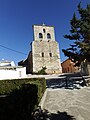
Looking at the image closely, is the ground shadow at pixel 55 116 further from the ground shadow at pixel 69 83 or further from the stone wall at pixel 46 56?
the stone wall at pixel 46 56

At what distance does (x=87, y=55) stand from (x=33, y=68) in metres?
26.2

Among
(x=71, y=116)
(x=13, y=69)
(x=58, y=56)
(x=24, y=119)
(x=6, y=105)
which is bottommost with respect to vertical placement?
(x=71, y=116)

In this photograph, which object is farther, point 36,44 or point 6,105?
point 36,44

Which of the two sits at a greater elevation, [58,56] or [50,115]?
[58,56]

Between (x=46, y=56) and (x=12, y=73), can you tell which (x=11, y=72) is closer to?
(x=12, y=73)

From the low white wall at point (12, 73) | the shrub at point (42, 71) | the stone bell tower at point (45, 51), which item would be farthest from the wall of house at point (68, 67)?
the low white wall at point (12, 73)

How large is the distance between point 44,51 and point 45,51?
285 mm

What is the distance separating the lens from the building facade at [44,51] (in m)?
46.8

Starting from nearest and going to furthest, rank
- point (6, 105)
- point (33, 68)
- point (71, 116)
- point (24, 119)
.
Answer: point (6, 105)
point (24, 119)
point (71, 116)
point (33, 68)

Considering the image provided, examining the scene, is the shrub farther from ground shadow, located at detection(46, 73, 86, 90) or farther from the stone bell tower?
ground shadow, located at detection(46, 73, 86, 90)

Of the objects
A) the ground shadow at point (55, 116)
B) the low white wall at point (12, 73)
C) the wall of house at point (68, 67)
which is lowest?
the ground shadow at point (55, 116)

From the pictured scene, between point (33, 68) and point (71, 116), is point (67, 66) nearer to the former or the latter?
point (33, 68)

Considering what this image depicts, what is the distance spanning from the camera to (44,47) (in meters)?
48.3

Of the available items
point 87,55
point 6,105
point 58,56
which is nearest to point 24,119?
point 6,105
